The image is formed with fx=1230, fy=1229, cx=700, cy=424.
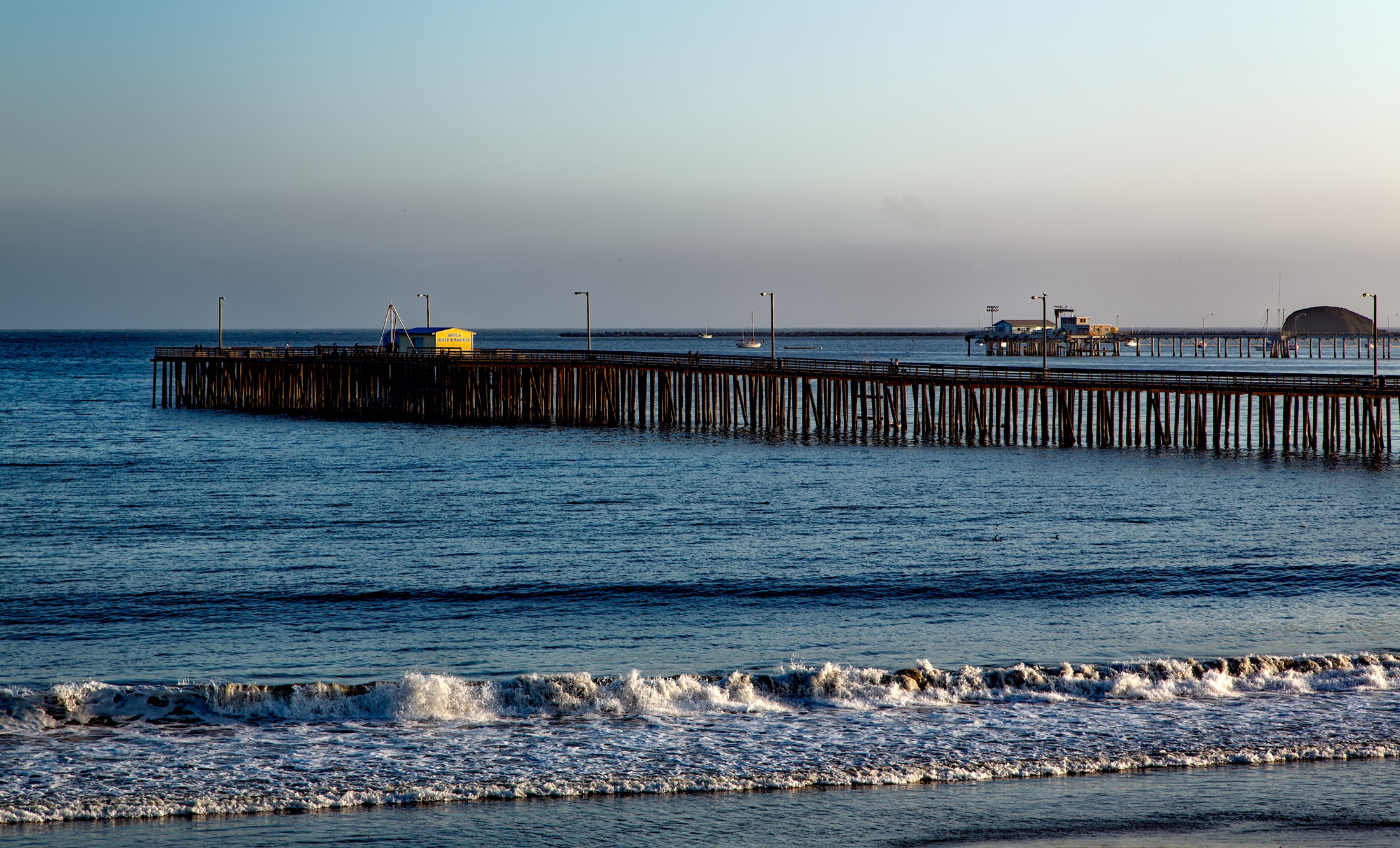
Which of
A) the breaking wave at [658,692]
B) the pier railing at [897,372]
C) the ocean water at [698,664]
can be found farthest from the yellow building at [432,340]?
the breaking wave at [658,692]

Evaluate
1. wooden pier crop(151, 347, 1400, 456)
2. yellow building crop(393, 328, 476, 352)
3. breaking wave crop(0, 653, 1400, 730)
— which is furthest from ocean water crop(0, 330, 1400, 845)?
yellow building crop(393, 328, 476, 352)

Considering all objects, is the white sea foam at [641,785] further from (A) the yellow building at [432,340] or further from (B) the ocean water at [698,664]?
(A) the yellow building at [432,340]

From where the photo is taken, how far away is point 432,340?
2825 inches

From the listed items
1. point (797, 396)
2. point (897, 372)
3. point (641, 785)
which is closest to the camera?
point (641, 785)

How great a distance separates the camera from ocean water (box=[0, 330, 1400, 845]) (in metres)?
11.0

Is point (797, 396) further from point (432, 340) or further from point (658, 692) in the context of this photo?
point (658, 692)

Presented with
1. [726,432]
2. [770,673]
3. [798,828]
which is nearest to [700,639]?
[770,673]

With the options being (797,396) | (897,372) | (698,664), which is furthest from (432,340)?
(698,664)

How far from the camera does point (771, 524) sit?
2997 cm

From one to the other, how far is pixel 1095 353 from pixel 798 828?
162m

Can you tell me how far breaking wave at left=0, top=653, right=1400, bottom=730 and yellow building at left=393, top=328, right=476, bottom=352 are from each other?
57664mm

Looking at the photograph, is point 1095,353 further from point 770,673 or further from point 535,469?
point 770,673

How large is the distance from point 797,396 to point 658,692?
174ft

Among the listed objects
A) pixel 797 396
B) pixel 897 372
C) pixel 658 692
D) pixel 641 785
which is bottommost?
pixel 641 785
